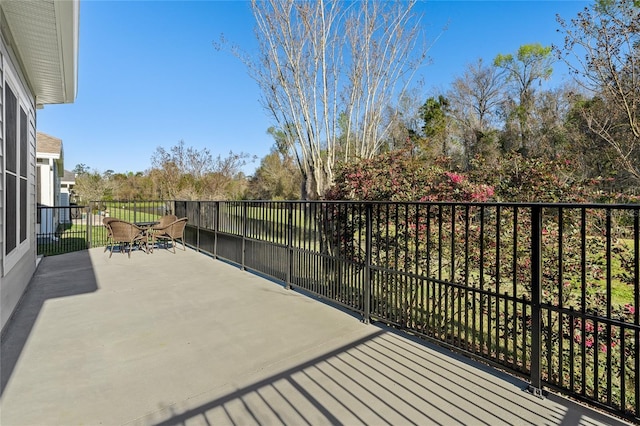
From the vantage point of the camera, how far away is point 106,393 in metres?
2.06

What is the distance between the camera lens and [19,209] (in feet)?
12.7

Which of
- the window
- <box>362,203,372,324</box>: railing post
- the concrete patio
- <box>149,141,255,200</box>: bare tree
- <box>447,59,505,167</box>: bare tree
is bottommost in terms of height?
the concrete patio

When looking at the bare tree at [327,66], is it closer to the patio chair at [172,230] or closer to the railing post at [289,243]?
the railing post at [289,243]

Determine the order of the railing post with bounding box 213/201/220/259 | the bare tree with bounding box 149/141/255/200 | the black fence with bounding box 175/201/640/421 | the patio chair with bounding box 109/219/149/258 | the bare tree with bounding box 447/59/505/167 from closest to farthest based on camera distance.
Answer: the black fence with bounding box 175/201/640/421 < the railing post with bounding box 213/201/220/259 < the patio chair with bounding box 109/219/149/258 < the bare tree with bounding box 149/141/255/200 < the bare tree with bounding box 447/59/505/167

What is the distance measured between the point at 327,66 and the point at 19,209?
594 cm

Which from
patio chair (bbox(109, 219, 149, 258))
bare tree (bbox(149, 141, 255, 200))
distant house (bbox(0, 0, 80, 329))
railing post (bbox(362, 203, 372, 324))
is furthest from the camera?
bare tree (bbox(149, 141, 255, 200))

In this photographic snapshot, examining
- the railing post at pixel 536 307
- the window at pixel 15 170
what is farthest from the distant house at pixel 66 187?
the railing post at pixel 536 307

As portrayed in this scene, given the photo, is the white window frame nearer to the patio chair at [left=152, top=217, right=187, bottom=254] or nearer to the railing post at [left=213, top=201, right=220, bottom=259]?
the patio chair at [left=152, top=217, right=187, bottom=254]

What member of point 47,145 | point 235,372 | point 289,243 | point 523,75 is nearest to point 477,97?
point 523,75

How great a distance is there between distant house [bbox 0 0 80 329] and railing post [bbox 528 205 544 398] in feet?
12.6

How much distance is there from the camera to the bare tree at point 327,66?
23.4 ft

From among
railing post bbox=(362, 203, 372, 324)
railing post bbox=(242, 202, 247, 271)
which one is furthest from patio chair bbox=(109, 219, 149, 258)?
railing post bbox=(362, 203, 372, 324)

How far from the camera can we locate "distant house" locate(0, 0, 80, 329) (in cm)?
294

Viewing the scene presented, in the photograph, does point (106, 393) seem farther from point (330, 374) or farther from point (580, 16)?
point (580, 16)
